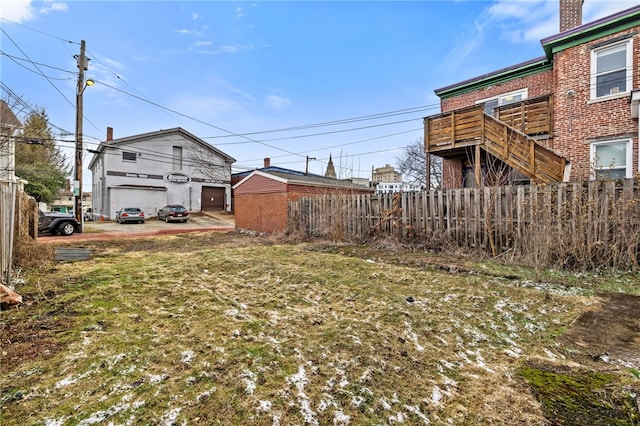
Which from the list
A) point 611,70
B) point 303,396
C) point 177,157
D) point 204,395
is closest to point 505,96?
point 611,70

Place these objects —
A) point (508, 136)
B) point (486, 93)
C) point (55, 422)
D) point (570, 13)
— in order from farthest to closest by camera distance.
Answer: point (486, 93) → point (570, 13) → point (508, 136) → point (55, 422)

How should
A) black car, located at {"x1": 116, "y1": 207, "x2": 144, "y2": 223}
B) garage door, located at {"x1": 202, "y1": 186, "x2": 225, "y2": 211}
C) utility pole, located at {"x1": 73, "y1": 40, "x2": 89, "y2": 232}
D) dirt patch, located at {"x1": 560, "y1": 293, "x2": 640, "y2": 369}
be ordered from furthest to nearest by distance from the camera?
1. garage door, located at {"x1": 202, "y1": 186, "x2": 225, "y2": 211}
2. black car, located at {"x1": 116, "y1": 207, "x2": 144, "y2": 223}
3. utility pole, located at {"x1": 73, "y1": 40, "x2": 89, "y2": 232}
4. dirt patch, located at {"x1": 560, "y1": 293, "x2": 640, "y2": 369}

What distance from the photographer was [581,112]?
9281 mm

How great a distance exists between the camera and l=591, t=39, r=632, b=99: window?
8.63 meters

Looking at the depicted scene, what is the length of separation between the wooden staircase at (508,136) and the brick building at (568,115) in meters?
0.03

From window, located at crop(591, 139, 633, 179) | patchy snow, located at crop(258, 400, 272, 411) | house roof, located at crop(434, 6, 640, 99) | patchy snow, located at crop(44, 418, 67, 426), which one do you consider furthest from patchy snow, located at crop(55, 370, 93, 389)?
house roof, located at crop(434, 6, 640, 99)

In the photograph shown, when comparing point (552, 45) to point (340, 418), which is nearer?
point (340, 418)

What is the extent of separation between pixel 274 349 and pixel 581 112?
11.9 metres

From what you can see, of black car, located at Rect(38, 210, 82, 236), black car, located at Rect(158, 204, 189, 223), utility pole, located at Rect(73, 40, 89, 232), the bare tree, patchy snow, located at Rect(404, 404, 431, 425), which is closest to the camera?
patchy snow, located at Rect(404, 404, 431, 425)

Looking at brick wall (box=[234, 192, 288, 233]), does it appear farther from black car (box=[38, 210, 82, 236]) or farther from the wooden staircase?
black car (box=[38, 210, 82, 236])

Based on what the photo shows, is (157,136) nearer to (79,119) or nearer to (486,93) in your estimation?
(79,119)

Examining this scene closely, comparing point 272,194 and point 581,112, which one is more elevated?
point 581,112

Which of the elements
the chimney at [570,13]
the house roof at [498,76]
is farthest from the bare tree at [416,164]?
the chimney at [570,13]

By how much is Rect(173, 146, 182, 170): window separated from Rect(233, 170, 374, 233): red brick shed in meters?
14.8
